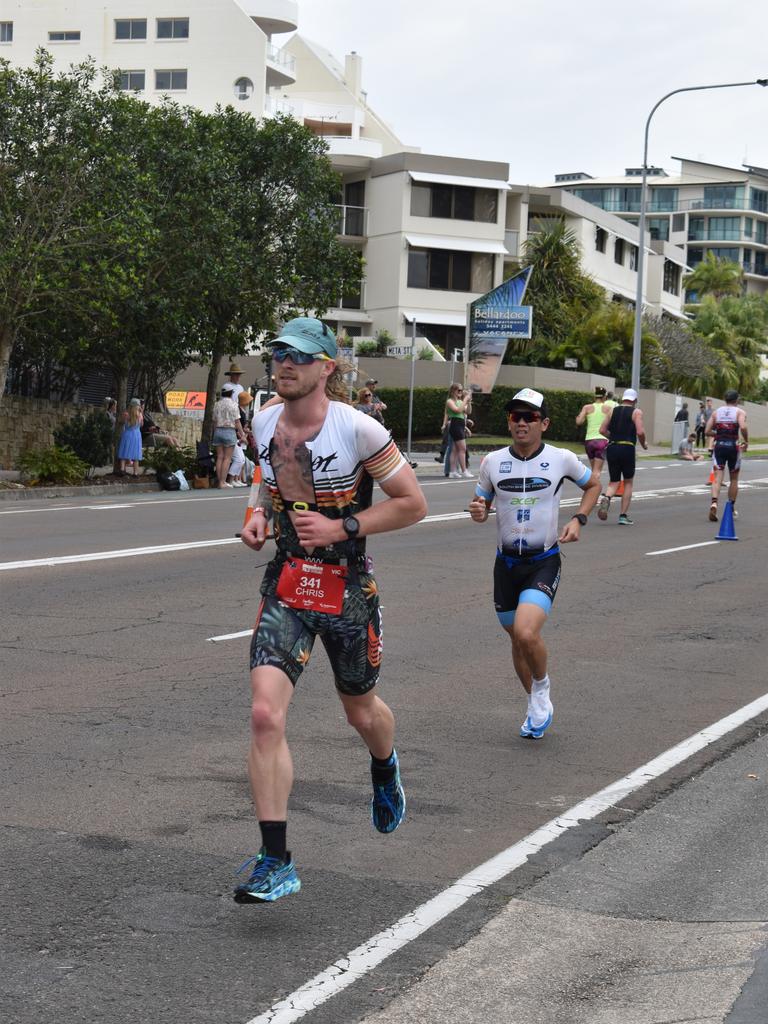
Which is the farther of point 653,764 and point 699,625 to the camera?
point 699,625

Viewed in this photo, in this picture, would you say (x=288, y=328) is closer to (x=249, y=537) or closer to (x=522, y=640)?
(x=249, y=537)

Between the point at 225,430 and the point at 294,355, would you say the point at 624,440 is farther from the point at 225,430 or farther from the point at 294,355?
the point at 294,355

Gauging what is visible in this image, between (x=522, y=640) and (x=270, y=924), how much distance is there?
3.11m

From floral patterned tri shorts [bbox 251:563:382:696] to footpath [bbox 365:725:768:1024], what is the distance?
3.13ft

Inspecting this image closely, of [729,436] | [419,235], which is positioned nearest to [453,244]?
[419,235]

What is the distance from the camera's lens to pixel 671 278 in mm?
87375

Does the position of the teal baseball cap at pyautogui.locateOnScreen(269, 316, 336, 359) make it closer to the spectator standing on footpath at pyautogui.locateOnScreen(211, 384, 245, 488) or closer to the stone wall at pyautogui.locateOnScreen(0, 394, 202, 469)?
Result: the spectator standing on footpath at pyautogui.locateOnScreen(211, 384, 245, 488)

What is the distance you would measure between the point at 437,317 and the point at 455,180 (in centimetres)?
540

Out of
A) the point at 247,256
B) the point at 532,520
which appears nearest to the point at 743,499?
the point at 247,256

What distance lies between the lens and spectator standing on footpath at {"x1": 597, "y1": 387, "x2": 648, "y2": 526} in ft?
63.7

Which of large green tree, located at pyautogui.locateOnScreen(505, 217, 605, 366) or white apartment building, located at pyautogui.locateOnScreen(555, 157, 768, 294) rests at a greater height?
white apartment building, located at pyautogui.locateOnScreen(555, 157, 768, 294)

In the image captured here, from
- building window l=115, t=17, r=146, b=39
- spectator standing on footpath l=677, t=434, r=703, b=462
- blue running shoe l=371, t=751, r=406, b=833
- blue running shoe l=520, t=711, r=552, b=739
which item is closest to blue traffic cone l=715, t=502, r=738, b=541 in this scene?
blue running shoe l=520, t=711, r=552, b=739

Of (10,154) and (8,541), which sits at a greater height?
(10,154)

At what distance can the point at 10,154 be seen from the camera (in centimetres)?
2512
